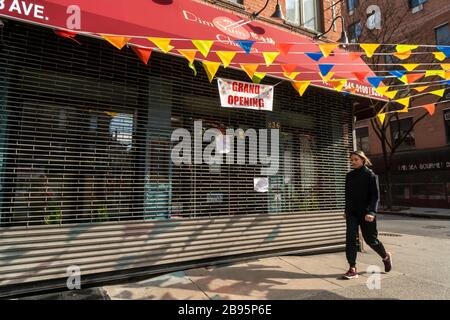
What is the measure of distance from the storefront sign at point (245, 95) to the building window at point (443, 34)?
62.3 feet

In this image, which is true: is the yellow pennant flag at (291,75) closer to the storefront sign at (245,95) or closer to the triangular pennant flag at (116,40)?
the storefront sign at (245,95)

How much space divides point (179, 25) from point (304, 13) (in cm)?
476

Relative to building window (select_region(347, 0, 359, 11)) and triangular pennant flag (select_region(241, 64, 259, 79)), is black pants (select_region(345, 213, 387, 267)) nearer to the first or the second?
triangular pennant flag (select_region(241, 64, 259, 79))

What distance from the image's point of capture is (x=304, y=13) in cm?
889

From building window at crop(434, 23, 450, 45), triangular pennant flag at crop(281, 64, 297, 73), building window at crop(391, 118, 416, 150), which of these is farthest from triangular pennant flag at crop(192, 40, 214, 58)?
building window at crop(391, 118, 416, 150)

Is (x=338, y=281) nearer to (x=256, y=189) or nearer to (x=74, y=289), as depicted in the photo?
(x=256, y=189)

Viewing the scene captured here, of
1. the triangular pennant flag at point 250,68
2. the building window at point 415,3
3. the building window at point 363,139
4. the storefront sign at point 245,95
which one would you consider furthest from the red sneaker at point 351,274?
the building window at point 415,3

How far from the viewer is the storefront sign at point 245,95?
18.9ft

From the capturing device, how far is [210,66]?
194 inches

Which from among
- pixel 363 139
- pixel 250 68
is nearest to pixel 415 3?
pixel 363 139

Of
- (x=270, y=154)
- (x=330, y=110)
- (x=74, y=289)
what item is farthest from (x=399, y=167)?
(x=74, y=289)

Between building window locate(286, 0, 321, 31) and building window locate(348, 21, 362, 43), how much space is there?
36.5 feet

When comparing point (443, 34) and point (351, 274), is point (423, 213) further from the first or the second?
point (351, 274)

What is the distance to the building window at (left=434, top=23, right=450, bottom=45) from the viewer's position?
19922 mm
